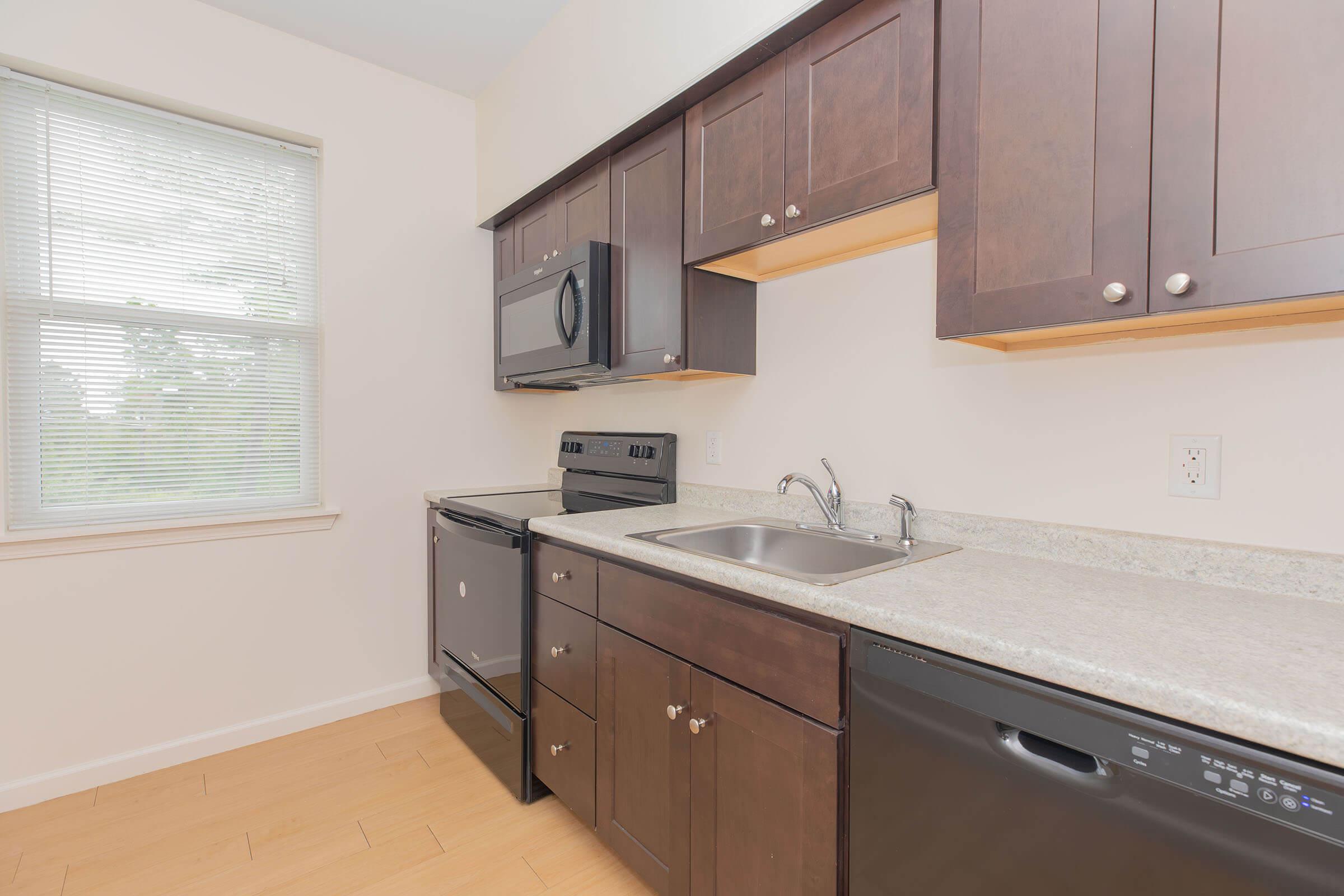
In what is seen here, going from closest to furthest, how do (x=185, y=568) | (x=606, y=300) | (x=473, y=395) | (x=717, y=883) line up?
(x=717, y=883) < (x=606, y=300) < (x=185, y=568) < (x=473, y=395)

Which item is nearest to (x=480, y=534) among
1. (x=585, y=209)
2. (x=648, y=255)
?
(x=648, y=255)

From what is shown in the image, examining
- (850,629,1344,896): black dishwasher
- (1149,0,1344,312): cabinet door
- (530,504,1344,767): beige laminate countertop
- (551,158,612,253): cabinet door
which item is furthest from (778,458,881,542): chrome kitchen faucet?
(551,158,612,253): cabinet door

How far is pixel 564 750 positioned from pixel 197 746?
1.50m

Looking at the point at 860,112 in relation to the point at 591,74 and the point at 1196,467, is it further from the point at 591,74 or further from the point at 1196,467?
the point at 591,74

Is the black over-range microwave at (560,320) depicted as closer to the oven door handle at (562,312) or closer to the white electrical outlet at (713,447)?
the oven door handle at (562,312)

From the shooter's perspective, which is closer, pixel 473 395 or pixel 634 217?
pixel 634 217

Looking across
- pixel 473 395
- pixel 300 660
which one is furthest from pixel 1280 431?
pixel 300 660

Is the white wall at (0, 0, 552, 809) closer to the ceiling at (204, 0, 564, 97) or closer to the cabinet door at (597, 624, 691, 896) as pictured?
the ceiling at (204, 0, 564, 97)

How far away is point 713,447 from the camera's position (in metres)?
2.18

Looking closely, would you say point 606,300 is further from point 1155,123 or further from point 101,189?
point 101,189

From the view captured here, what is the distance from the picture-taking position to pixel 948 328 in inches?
45.9

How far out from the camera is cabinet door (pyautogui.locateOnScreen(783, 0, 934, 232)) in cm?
121

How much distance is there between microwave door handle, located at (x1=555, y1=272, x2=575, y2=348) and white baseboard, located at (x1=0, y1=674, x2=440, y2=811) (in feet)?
5.64

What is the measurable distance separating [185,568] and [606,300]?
182 centimetres
